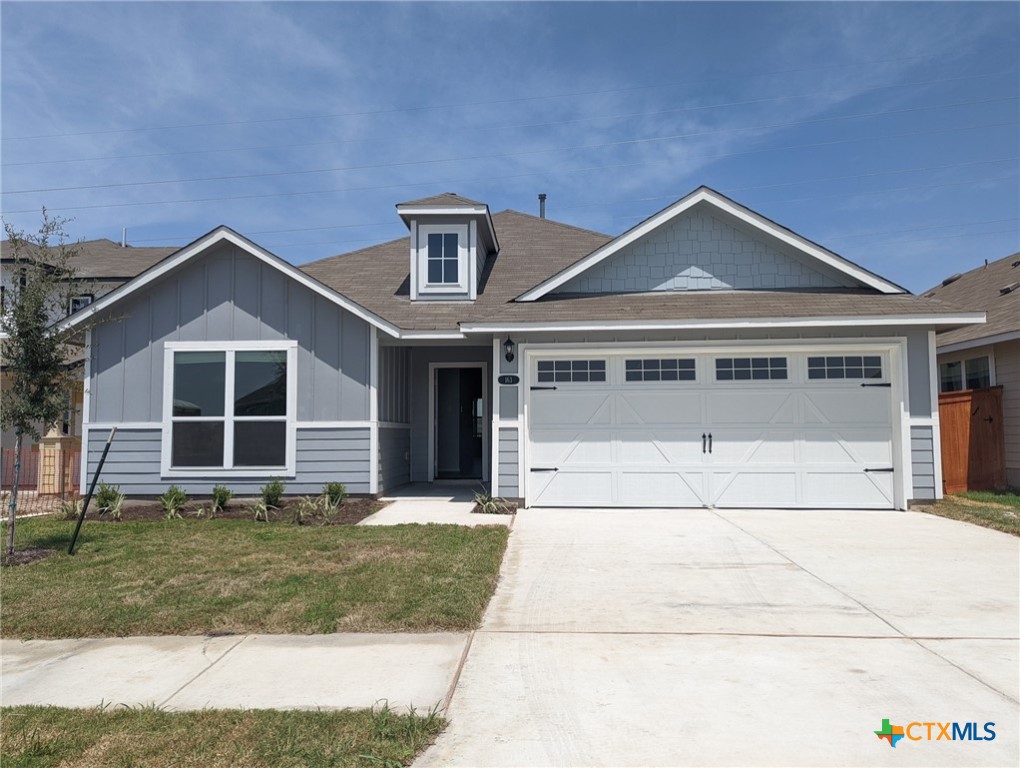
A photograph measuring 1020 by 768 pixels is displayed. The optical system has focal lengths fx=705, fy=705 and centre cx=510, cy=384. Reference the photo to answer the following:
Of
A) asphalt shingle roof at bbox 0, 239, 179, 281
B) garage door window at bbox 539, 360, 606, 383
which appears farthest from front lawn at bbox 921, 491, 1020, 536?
asphalt shingle roof at bbox 0, 239, 179, 281

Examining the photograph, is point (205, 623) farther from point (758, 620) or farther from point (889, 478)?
point (889, 478)

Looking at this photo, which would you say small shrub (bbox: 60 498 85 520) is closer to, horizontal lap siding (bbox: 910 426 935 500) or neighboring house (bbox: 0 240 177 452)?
neighboring house (bbox: 0 240 177 452)

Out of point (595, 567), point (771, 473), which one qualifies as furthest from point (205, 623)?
point (771, 473)

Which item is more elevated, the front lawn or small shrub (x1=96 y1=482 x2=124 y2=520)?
small shrub (x1=96 y1=482 x2=124 y2=520)

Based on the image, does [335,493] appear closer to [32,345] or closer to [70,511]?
[70,511]

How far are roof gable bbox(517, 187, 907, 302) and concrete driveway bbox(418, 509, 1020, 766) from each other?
5.00 m

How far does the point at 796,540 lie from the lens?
844cm

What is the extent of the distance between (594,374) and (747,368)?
240cm

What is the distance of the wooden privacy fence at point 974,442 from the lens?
13519 mm

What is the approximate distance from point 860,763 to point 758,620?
2.18 metres

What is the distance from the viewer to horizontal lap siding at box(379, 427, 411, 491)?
1231 cm

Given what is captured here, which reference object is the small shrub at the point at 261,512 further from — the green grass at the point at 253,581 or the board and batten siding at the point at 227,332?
the board and batten siding at the point at 227,332

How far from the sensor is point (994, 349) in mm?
13891

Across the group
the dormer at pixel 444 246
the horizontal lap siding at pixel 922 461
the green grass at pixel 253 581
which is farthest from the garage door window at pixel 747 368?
the dormer at pixel 444 246
